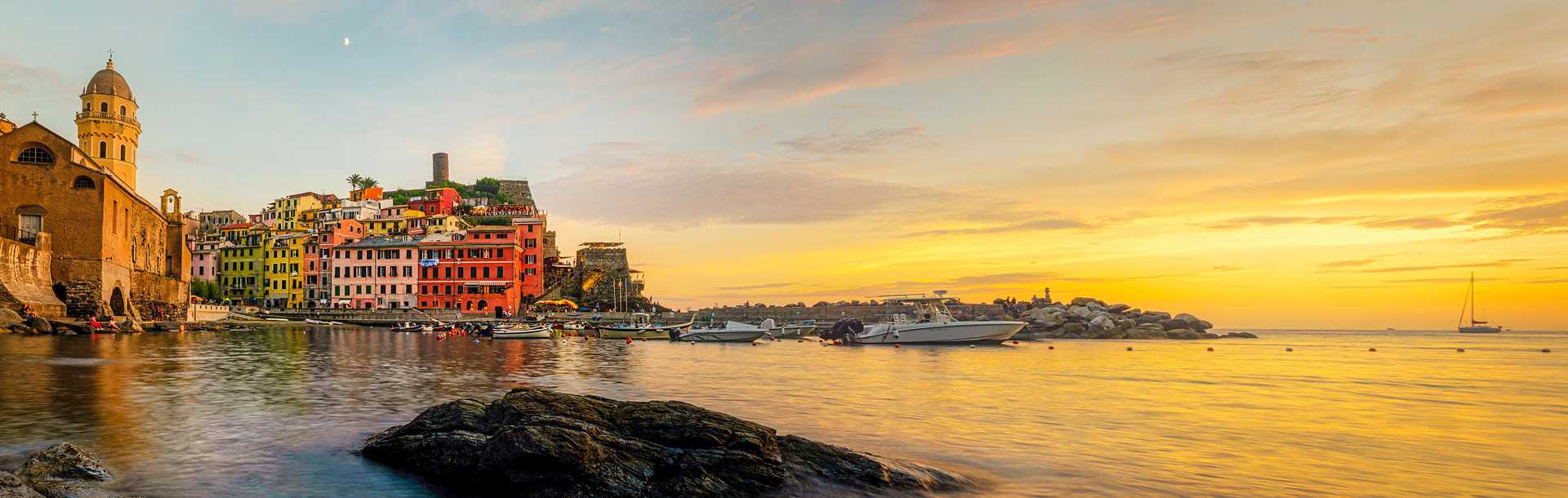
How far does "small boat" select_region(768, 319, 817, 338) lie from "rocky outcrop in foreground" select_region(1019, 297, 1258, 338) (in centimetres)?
2185

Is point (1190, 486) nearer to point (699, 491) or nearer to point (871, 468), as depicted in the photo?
point (871, 468)

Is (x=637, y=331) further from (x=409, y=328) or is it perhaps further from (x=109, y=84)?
(x=109, y=84)

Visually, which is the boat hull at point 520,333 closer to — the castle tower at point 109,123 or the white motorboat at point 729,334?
the white motorboat at point 729,334

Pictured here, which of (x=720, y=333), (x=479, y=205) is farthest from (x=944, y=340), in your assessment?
(x=479, y=205)

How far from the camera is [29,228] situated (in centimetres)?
5847

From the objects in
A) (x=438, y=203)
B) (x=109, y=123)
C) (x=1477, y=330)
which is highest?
(x=109, y=123)

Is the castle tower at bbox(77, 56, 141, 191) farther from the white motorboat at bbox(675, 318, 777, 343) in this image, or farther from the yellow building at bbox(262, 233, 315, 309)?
the white motorboat at bbox(675, 318, 777, 343)

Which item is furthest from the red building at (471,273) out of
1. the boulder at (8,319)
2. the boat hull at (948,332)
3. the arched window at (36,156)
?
the boat hull at (948,332)

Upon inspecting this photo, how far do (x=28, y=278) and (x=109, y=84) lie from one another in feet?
141

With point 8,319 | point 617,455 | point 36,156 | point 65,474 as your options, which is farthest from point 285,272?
point 617,455

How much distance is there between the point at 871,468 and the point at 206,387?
64.6 feet

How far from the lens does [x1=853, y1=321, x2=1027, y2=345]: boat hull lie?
5769 centimetres

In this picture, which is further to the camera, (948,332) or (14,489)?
(948,332)

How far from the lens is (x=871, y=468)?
11.0 meters
